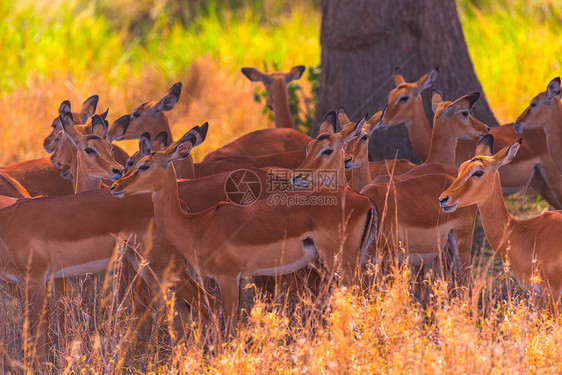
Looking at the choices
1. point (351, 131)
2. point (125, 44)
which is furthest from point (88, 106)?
point (125, 44)

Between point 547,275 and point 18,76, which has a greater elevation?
point 18,76

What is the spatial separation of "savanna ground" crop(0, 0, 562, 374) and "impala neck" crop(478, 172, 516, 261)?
36 centimetres

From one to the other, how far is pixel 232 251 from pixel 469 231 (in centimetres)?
174

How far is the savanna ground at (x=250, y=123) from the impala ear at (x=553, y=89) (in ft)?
4.66

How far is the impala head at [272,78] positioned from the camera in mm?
7926

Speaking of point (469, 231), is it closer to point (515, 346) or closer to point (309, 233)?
point (309, 233)

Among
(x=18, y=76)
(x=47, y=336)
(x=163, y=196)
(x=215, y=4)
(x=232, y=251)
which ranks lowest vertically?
(x=47, y=336)

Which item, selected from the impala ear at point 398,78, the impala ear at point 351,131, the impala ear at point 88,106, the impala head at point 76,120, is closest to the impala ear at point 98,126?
the impala head at point 76,120

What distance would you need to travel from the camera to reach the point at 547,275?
4477 mm

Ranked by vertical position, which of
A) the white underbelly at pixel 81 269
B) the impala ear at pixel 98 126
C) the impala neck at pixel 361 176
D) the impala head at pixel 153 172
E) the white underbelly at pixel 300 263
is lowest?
the white underbelly at pixel 300 263

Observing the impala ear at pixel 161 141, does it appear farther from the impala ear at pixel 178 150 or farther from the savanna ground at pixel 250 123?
the savanna ground at pixel 250 123

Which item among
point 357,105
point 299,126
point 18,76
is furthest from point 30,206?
point 18,76

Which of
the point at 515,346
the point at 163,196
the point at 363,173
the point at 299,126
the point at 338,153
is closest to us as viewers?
the point at 515,346

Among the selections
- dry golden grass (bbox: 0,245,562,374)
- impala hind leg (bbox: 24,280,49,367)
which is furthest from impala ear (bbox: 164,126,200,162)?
impala hind leg (bbox: 24,280,49,367)
